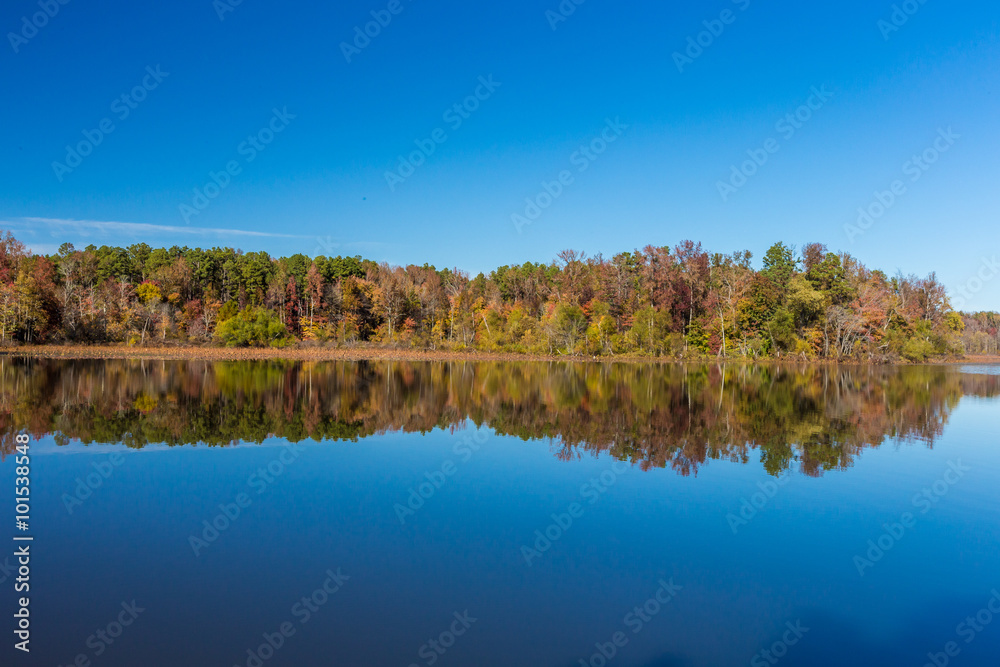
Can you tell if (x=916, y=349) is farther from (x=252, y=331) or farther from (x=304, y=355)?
(x=252, y=331)

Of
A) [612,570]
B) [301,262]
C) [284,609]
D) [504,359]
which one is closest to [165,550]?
[284,609]

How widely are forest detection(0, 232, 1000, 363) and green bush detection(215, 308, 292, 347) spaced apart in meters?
0.14

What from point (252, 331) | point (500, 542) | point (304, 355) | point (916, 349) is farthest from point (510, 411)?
point (916, 349)

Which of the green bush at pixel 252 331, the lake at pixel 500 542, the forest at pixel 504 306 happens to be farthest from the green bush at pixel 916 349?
the green bush at pixel 252 331

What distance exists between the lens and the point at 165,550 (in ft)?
24.3

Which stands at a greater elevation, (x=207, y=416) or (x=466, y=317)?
(x=466, y=317)

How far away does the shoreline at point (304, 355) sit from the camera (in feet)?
157

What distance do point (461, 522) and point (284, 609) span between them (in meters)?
3.23

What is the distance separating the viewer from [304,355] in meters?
54.2

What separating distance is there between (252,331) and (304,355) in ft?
35.1

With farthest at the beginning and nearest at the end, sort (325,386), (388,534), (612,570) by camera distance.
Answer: (325,386), (388,534), (612,570)

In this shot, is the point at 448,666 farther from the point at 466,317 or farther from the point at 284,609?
the point at 466,317

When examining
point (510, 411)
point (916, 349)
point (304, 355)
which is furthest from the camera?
point (916, 349)

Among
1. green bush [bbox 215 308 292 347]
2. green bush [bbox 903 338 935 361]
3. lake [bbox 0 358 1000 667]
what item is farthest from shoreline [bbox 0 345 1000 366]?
lake [bbox 0 358 1000 667]
